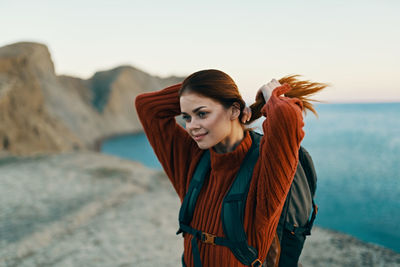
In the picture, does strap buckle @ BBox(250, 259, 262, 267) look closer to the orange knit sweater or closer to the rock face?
the orange knit sweater

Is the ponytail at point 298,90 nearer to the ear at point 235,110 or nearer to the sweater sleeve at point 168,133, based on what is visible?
the ear at point 235,110

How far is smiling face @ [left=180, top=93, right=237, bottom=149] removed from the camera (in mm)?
1371

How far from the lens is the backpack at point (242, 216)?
52.4 inches

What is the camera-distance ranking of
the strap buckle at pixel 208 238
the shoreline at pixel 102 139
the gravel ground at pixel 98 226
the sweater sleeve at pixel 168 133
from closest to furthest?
Result: 1. the strap buckle at pixel 208 238
2. the sweater sleeve at pixel 168 133
3. the gravel ground at pixel 98 226
4. the shoreline at pixel 102 139

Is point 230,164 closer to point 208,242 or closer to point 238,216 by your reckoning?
point 238,216

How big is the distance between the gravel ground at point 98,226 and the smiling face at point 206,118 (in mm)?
4295

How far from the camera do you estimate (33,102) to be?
680 inches

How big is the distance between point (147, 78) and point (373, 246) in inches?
2211

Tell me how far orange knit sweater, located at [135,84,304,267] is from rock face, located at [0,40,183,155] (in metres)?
14.8

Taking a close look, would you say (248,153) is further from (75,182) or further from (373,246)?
(75,182)

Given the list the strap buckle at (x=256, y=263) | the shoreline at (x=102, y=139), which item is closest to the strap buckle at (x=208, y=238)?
the strap buckle at (x=256, y=263)

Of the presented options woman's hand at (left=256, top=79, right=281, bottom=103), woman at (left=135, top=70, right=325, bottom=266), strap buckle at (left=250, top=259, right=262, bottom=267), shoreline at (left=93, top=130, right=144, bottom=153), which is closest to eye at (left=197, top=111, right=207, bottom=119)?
woman at (left=135, top=70, right=325, bottom=266)

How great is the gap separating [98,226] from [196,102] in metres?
5.90

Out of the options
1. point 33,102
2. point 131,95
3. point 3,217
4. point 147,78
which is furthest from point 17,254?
point 147,78
